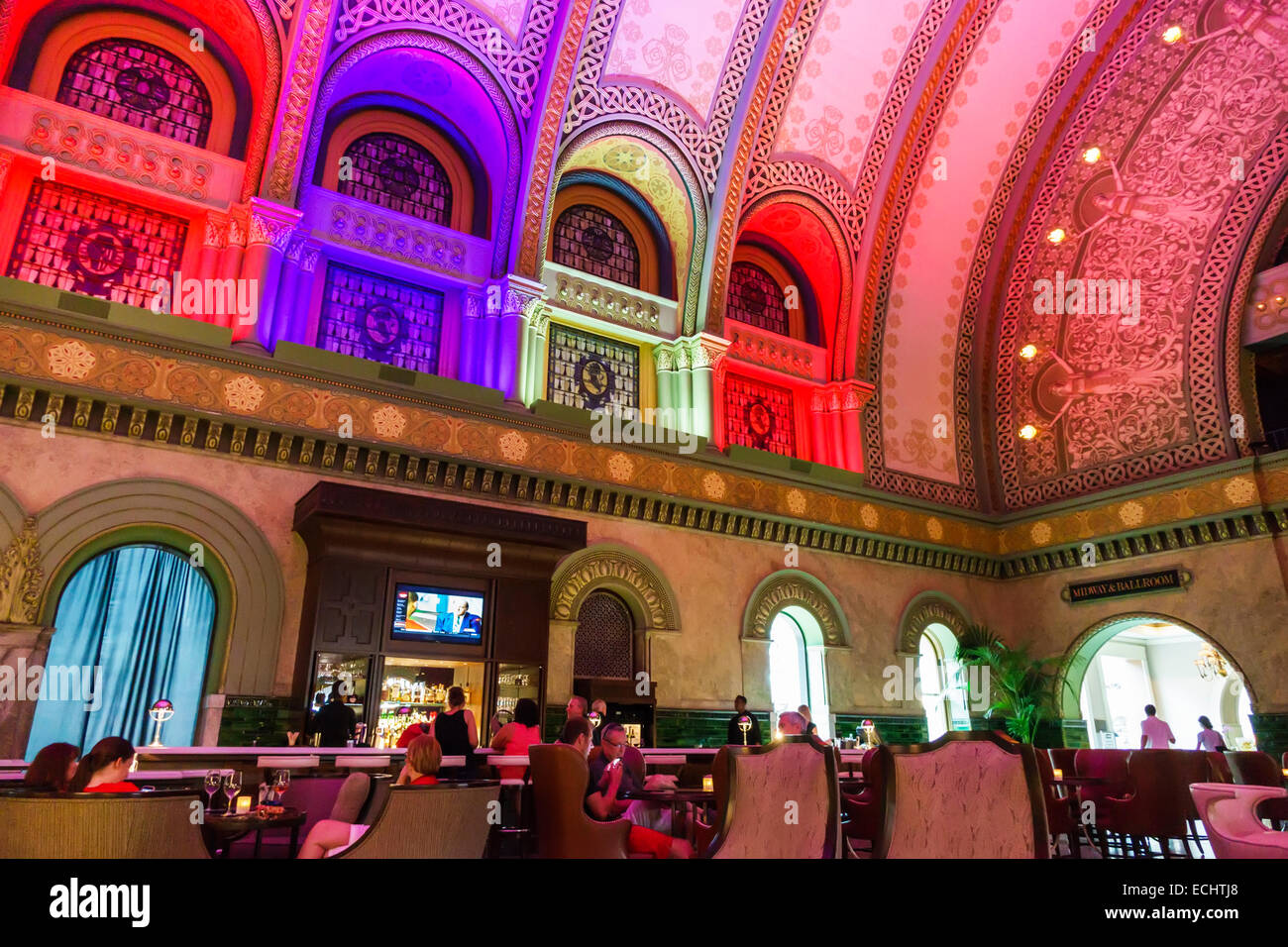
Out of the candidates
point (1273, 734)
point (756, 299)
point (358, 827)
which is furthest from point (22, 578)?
point (1273, 734)

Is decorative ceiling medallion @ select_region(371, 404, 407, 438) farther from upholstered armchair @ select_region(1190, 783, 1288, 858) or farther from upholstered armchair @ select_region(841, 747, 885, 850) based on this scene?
upholstered armchair @ select_region(1190, 783, 1288, 858)

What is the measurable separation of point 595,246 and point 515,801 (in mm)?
8965

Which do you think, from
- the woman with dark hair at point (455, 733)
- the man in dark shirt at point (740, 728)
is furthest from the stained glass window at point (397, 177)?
the man in dark shirt at point (740, 728)

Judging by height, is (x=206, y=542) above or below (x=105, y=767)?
above

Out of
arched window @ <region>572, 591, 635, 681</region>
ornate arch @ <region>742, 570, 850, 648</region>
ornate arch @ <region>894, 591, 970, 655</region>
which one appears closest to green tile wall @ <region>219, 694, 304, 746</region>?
arched window @ <region>572, 591, 635, 681</region>

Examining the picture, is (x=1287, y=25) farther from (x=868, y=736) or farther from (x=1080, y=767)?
(x=868, y=736)

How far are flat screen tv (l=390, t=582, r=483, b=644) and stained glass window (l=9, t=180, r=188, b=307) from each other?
15.0 ft

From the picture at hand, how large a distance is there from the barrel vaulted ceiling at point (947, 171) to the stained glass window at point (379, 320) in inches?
52.9

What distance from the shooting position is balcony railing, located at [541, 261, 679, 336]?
39.3 feet

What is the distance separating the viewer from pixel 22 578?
7.40m

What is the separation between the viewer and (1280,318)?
12398 mm

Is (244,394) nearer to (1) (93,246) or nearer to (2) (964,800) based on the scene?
(1) (93,246)

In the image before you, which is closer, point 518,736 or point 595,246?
point 518,736

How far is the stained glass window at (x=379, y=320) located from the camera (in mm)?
10352
